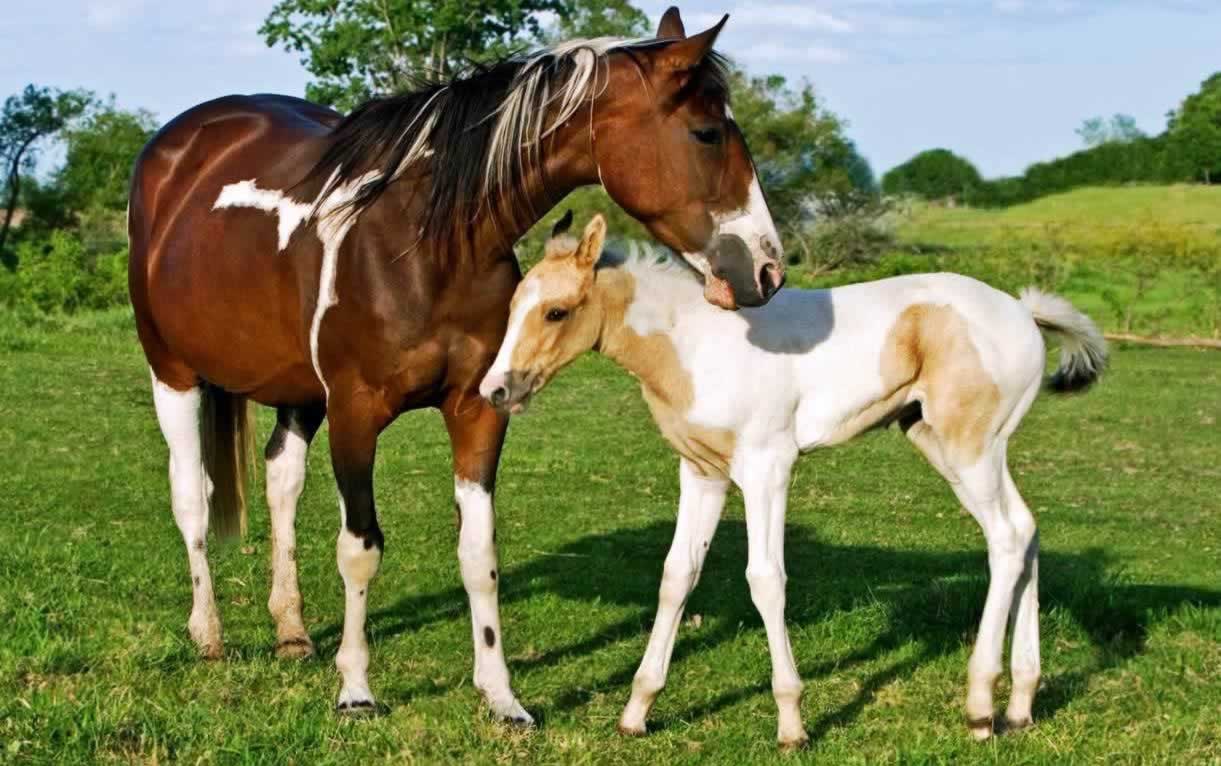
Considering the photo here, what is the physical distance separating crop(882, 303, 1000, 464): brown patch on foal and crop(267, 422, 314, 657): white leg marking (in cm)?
278

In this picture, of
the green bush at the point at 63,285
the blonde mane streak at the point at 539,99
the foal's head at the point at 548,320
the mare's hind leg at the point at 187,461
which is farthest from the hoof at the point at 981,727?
the green bush at the point at 63,285

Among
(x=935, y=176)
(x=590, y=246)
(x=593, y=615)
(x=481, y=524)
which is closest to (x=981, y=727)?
(x=481, y=524)

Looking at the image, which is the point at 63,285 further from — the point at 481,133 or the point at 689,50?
the point at 689,50

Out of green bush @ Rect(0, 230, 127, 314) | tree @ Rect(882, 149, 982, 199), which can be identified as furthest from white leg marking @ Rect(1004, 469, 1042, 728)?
tree @ Rect(882, 149, 982, 199)

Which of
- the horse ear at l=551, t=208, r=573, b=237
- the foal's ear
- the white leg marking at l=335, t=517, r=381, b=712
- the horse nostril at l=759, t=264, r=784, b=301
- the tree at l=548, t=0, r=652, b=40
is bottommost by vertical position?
the white leg marking at l=335, t=517, r=381, b=712

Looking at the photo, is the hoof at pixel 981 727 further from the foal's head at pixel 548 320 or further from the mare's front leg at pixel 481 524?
the foal's head at pixel 548 320

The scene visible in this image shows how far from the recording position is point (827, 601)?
717 cm

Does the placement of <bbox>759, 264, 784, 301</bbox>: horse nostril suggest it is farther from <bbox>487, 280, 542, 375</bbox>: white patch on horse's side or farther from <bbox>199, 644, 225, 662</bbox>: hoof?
<bbox>199, 644, 225, 662</bbox>: hoof

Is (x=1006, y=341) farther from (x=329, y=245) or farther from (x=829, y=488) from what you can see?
(x=829, y=488)

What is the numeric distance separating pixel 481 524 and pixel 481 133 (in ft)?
4.68

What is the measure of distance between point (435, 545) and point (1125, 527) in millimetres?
4872

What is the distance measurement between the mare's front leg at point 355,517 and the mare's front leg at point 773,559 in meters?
1.31

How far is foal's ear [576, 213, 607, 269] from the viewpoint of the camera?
4814mm

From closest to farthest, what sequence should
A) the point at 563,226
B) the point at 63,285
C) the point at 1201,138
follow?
the point at 563,226 < the point at 63,285 < the point at 1201,138
